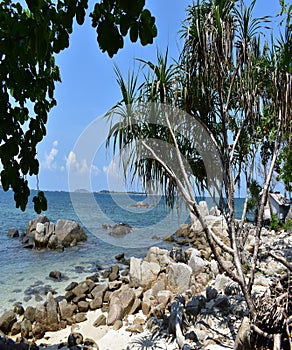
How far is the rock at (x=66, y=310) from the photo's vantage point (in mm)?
5160

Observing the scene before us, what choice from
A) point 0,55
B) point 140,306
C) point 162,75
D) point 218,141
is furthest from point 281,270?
point 0,55

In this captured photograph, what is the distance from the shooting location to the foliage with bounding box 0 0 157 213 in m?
0.85

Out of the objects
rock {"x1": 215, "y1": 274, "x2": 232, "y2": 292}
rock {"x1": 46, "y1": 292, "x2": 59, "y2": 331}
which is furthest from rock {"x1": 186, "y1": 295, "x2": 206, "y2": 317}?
rock {"x1": 46, "y1": 292, "x2": 59, "y2": 331}

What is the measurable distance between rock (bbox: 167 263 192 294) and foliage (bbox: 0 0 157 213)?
4911mm

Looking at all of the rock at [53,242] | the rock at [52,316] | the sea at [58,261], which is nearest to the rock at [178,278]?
the sea at [58,261]

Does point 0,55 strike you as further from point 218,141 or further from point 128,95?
point 218,141

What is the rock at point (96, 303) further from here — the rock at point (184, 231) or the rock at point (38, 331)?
the rock at point (184, 231)

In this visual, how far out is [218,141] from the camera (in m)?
3.93

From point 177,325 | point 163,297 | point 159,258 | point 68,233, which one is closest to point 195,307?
point 177,325

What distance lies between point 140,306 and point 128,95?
3661mm

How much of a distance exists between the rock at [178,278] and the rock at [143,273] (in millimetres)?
555

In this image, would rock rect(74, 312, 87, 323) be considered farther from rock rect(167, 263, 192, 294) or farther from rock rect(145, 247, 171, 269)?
→ rock rect(145, 247, 171, 269)

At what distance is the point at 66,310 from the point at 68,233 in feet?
28.9

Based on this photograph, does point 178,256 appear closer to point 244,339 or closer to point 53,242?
point 244,339
